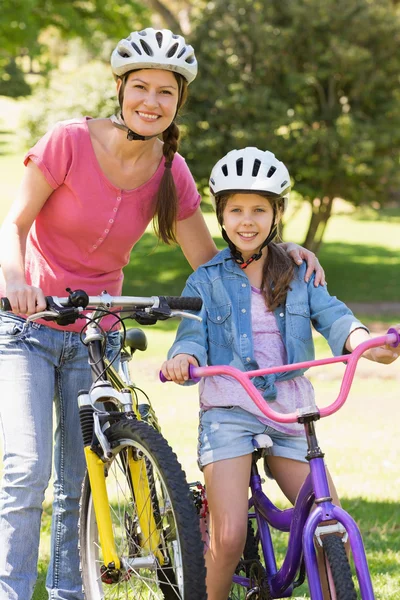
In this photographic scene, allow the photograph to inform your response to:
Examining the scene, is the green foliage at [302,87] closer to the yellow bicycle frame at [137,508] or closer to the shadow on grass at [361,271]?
the shadow on grass at [361,271]

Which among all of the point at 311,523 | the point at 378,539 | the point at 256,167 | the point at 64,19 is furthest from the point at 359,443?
the point at 64,19

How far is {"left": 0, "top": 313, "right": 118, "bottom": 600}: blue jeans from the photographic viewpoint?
3.51 m

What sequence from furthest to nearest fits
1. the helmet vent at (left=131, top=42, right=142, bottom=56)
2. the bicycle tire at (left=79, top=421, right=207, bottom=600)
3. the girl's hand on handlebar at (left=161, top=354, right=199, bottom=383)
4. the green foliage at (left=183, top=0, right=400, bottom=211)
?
the green foliage at (left=183, top=0, right=400, bottom=211) → the helmet vent at (left=131, top=42, right=142, bottom=56) → the girl's hand on handlebar at (left=161, top=354, right=199, bottom=383) → the bicycle tire at (left=79, top=421, right=207, bottom=600)

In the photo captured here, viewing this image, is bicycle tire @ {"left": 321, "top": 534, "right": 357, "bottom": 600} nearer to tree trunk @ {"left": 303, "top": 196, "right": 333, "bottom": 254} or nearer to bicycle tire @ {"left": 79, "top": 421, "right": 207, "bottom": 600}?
bicycle tire @ {"left": 79, "top": 421, "right": 207, "bottom": 600}

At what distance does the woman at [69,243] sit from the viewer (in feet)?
11.6

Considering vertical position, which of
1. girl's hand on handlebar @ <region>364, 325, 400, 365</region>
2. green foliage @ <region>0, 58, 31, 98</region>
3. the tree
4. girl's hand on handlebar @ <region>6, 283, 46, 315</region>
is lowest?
girl's hand on handlebar @ <region>364, 325, 400, 365</region>

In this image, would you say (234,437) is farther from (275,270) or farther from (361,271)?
(361,271)

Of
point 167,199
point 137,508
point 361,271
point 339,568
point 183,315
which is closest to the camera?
point 339,568

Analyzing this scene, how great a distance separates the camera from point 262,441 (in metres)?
3.58

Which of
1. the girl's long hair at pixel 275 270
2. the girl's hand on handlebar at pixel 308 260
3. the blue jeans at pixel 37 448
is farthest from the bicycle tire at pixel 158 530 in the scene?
the girl's hand on handlebar at pixel 308 260

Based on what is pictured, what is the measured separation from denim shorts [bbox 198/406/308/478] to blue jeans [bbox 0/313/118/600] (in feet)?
1.83

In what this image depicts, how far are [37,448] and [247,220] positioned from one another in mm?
1189

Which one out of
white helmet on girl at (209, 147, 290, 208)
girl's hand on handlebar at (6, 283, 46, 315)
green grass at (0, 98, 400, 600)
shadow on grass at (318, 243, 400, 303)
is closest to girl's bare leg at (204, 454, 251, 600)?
girl's hand on handlebar at (6, 283, 46, 315)

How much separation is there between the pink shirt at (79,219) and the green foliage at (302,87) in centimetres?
1237
